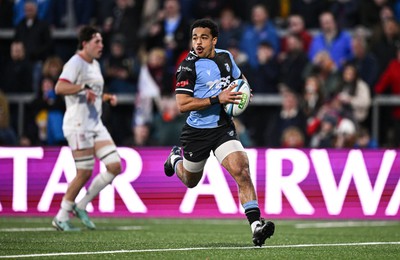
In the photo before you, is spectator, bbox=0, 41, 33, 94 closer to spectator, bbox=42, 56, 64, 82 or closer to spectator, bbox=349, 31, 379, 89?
spectator, bbox=42, 56, 64, 82

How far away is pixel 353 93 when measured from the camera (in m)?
19.0

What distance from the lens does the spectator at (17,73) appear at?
20578 millimetres

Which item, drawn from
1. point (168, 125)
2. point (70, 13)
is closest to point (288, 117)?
point (168, 125)

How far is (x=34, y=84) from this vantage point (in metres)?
20.9

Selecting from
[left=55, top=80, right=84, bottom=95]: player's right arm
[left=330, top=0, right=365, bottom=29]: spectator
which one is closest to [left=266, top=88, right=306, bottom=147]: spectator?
[left=330, top=0, right=365, bottom=29]: spectator

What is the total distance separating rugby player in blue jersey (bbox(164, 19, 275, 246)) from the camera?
10.9 metres

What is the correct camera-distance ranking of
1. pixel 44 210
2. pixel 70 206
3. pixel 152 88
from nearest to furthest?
pixel 70 206 < pixel 44 210 < pixel 152 88

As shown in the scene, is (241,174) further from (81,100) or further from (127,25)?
(127,25)

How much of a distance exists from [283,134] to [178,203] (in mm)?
2916

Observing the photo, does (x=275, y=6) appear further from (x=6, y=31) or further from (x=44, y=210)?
(x=44, y=210)

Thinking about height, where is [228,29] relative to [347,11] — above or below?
below

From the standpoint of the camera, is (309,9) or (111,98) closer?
(111,98)

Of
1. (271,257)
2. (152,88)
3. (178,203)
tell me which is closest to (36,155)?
(178,203)

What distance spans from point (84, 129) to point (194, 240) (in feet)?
8.86
